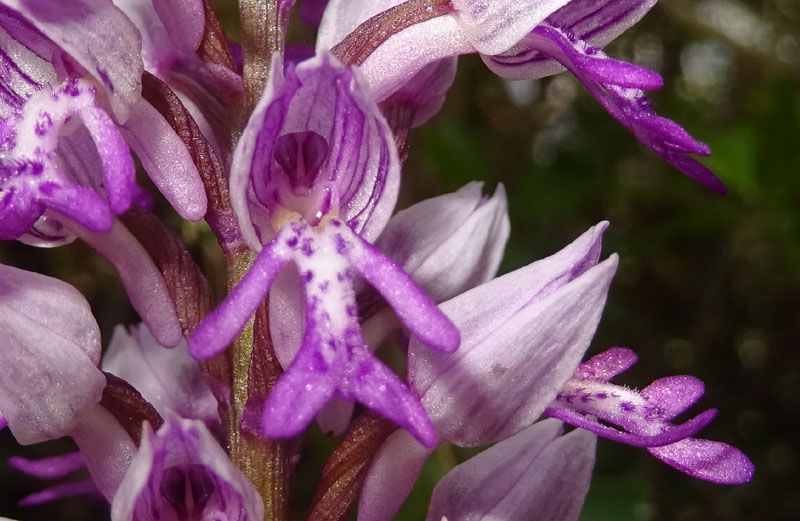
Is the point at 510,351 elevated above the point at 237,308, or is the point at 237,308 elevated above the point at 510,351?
the point at 237,308

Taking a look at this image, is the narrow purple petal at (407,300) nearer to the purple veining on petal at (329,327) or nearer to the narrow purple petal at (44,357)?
the purple veining on petal at (329,327)

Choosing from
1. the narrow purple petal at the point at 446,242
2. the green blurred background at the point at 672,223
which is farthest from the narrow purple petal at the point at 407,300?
the green blurred background at the point at 672,223

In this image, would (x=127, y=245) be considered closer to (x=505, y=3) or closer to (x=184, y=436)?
(x=184, y=436)

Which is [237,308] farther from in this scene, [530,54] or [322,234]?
[530,54]

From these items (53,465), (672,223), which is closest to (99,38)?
(53,465)

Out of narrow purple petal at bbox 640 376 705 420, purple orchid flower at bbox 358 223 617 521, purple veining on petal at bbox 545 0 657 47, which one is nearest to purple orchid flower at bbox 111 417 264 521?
purple orchid flower at bbox 358 223 617 521

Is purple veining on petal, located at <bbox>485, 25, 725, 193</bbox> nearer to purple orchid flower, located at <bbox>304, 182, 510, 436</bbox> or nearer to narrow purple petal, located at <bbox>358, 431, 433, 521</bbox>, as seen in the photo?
purple orchid flower, located at <bbox>304, 182, 510, 436</bbox>
